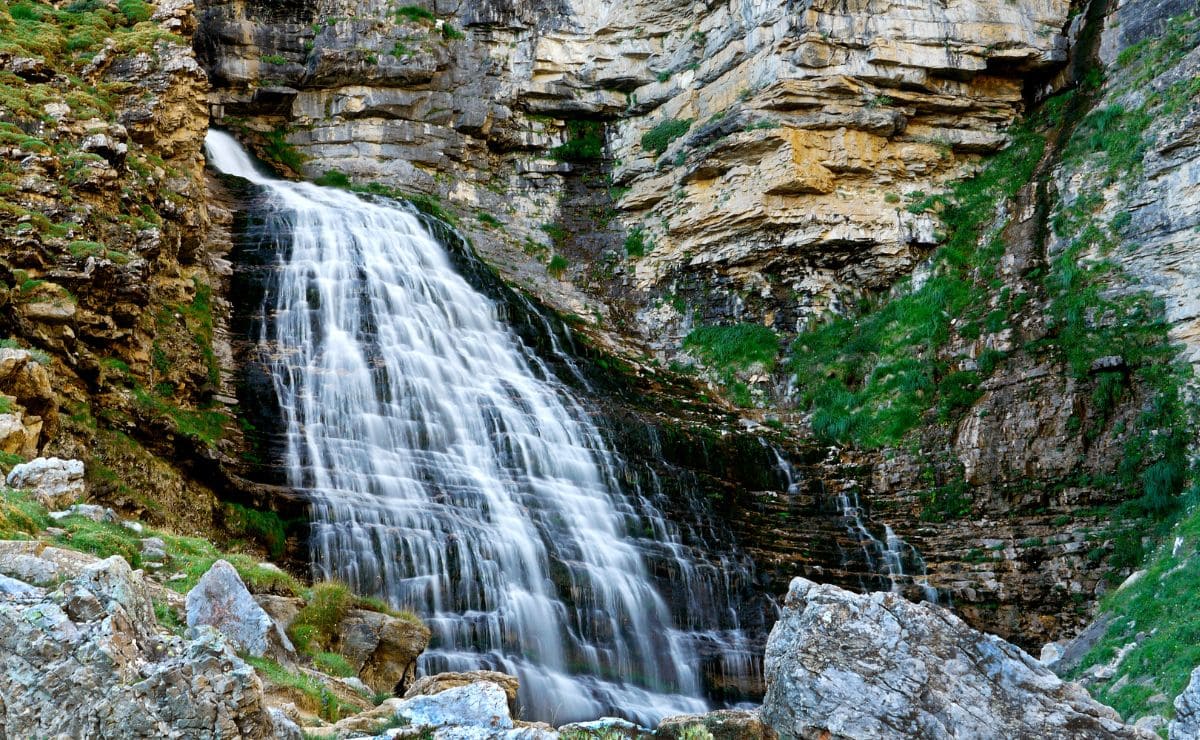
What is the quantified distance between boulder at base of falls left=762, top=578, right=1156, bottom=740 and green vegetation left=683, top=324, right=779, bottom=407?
1820 centimetres

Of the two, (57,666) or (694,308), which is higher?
(694,308)

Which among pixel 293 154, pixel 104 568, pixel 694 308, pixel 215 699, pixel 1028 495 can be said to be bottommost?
pixel 1028 495

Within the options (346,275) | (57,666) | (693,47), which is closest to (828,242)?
(693,47)

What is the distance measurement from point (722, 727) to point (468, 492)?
398 inches

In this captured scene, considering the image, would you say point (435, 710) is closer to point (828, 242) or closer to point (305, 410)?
point (305, 410)

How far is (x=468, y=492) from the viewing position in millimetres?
17125

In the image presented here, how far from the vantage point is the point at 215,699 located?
5.87m

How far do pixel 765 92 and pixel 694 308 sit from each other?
605 centimetres

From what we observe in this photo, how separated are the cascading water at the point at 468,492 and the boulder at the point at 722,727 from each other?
20.4 ft

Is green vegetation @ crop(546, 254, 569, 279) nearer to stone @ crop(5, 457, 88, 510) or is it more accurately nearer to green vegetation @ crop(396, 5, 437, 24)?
green vegetation @ crop(396, 5, 437, 24)

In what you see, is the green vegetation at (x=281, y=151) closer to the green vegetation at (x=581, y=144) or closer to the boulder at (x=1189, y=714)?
the green vegetation at (x=581, y=144)

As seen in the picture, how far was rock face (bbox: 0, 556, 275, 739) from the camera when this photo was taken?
5516 millimetres

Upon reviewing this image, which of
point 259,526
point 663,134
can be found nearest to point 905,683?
point 259,526

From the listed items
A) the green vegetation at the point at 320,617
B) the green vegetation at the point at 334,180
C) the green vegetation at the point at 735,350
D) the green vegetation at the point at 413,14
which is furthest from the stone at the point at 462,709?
the green vegetation at the point at 413,14
